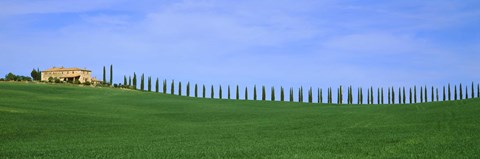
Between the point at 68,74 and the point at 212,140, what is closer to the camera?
the point at 212,140

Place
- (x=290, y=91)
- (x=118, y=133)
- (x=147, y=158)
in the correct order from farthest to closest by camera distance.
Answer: (x=290, y=91) → (x=118, y=133) → (x=147, y=158)

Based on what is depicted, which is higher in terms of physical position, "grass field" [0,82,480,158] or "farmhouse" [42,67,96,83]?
"farmhouse" [42,67,96,83]

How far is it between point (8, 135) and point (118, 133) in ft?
16.4

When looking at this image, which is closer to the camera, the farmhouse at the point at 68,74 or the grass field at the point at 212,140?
the grass field at the point at 212,140

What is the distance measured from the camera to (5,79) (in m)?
82.1

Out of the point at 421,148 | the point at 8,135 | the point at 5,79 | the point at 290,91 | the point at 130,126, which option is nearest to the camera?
the point at 421,148

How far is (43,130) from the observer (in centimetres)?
2833

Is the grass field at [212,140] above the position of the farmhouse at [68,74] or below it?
below

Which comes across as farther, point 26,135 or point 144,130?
point 144,130

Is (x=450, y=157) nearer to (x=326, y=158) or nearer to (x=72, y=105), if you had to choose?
(x=326, y=158)

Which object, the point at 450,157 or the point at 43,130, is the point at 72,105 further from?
the point at 450,157

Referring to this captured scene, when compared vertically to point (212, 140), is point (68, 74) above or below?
above

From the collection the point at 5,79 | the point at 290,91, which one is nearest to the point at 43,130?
the point at 5,79

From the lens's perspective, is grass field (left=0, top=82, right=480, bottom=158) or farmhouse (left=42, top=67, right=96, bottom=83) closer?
grass field (left=0, top=82, right=480, bottom=158)
